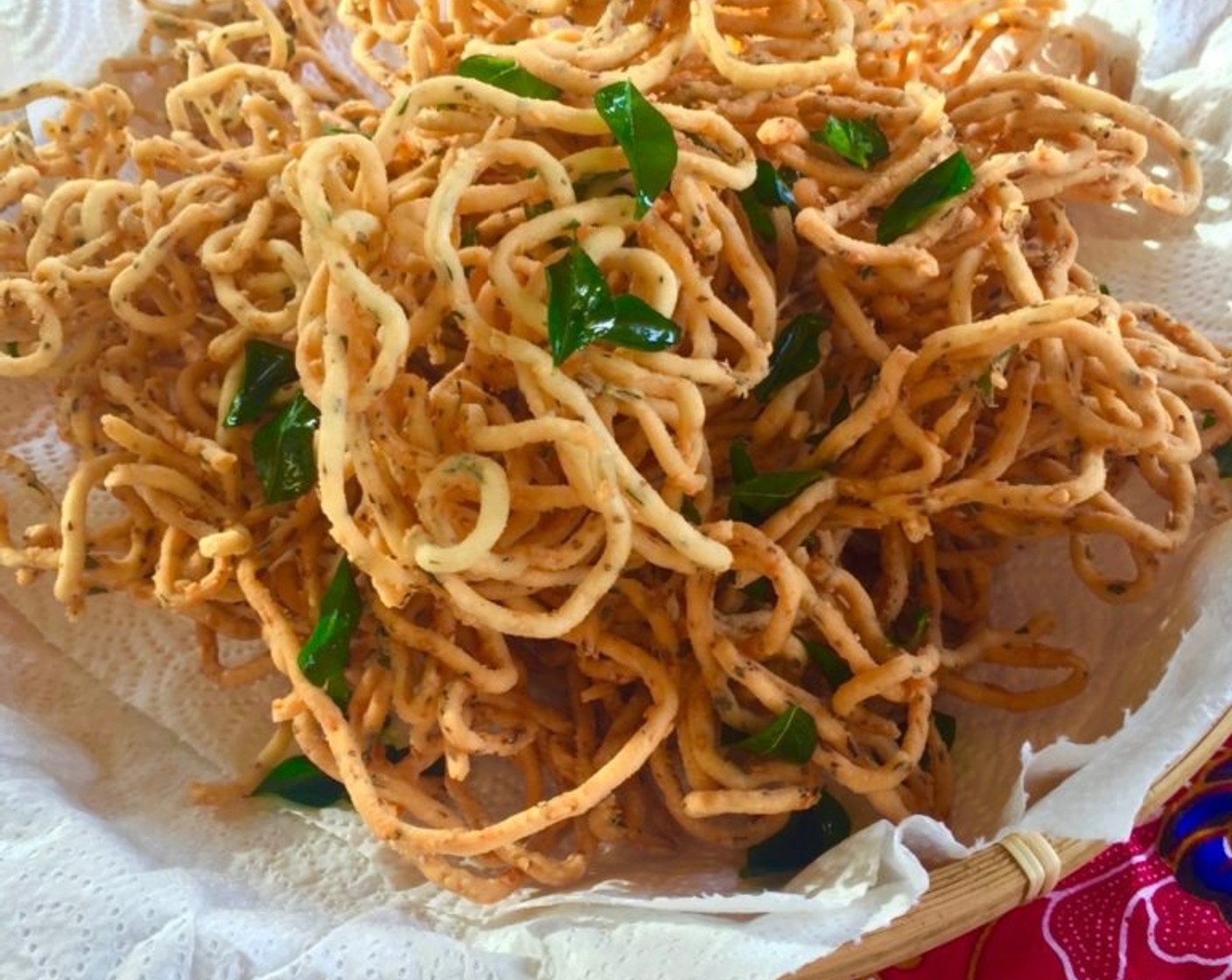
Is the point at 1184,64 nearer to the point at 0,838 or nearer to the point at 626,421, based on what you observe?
the point at 626,421

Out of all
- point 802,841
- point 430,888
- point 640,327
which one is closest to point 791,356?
point 640,327

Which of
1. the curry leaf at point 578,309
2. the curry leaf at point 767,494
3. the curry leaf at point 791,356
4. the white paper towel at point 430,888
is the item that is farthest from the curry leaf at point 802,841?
the curry leaf at point 578,309

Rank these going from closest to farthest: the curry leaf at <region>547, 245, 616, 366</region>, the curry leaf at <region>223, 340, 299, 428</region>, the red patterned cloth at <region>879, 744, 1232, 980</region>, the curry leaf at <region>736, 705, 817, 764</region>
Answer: the curry leaf at <region>547, 245, 616, 366</region> → the curry leaf at <region>736, 705, 817, 764</region> → the curry leaf at <region>223, 340, 299, 428</region> → the red patterned cloth at <region>879, 744, 1232, 980</region>

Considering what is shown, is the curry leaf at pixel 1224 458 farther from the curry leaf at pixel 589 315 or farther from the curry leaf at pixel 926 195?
the curry leaf at pixel 589 315

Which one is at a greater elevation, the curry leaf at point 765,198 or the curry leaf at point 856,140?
the curry leaf at point 856,140

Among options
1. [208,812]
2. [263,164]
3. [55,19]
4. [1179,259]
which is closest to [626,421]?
[263,164]

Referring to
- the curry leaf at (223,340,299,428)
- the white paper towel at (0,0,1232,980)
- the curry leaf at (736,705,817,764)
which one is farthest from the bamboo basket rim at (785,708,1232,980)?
the curry leaf at (223,340,299,428)

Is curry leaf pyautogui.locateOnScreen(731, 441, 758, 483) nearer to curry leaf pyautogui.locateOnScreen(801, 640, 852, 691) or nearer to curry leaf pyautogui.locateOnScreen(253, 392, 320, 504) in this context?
curry leaf pyautogui.locateOnScreen(801, 640, 852, 691)
